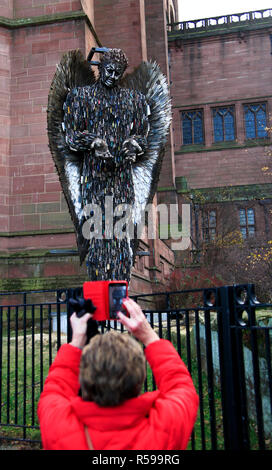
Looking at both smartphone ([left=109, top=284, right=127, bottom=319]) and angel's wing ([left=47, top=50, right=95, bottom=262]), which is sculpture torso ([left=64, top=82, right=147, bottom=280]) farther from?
smartphone ([left=109, top=284, right=127, bottom=319])

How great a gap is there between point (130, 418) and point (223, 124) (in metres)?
27.7

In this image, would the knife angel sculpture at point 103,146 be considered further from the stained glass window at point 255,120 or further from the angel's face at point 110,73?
the stained glass window at point 255,120

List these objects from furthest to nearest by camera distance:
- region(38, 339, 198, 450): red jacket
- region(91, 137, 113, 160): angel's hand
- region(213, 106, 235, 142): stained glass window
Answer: region(213, 106, 235, 142): stained glass window, region(91, 137, 113, 160): angel's hand, region(38, 339, 198, 450): red jacket

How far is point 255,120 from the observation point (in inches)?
1062

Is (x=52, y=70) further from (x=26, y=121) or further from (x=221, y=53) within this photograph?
(x=221, y=53)

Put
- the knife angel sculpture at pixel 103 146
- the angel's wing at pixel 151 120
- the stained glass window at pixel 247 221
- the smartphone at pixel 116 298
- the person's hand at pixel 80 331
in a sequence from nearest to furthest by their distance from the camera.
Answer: the person's hand at pixel 80 331
the smartphone at pixel 116 298
the knife angel sculpture at pixel 103 146
the angel's wing at pixel 151 120
the stained glass window at pixel 247 221

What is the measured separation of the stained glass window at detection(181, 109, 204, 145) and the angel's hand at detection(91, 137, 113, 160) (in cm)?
2386

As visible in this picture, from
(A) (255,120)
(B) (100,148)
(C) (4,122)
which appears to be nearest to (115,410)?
(B) (100,148)

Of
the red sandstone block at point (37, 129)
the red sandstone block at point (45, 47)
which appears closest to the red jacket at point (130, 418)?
the red sandstone block at point (37, 129)

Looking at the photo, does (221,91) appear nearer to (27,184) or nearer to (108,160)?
(27,184)

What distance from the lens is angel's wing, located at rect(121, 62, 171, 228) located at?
195 inches

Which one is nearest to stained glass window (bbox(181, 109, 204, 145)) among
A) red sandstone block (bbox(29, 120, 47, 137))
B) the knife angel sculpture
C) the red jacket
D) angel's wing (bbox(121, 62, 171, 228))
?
red sandstone block (bbox(29, 120, 47, 137))

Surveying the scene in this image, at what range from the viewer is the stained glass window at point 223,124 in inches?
1070

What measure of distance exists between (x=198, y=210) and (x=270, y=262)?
10834 mm
